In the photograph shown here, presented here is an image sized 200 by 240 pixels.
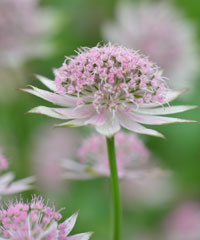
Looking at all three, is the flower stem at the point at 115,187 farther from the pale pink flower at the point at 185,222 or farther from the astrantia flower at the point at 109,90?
the pale pink flower at the point at 185,222

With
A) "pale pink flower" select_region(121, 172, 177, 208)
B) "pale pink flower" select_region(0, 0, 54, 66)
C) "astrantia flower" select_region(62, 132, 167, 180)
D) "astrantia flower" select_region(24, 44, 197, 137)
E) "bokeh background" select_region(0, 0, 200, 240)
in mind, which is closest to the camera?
"astrantia flower" select_region(24, 44, 197, 137)

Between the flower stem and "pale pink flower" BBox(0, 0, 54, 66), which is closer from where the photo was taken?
the flower stem

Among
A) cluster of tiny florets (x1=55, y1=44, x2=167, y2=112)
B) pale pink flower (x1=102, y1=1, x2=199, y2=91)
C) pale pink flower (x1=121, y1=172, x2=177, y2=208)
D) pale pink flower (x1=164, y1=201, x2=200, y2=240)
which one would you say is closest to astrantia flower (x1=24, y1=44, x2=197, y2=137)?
cluster of tiny florets (x1=55, y1=44, x2=167, y2=112)

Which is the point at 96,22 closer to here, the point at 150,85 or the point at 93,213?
the point at 93,213

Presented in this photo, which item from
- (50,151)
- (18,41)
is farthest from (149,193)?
(18,41)

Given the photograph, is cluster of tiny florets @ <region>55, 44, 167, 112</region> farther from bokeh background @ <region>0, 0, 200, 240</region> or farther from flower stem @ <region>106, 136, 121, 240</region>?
bokeh background @ <region>0, 0, 200, 240</region>

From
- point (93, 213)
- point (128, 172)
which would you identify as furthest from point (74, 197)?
point (128, 172)

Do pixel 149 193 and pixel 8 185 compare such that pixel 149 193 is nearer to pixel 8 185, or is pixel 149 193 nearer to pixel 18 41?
pixel 18 41

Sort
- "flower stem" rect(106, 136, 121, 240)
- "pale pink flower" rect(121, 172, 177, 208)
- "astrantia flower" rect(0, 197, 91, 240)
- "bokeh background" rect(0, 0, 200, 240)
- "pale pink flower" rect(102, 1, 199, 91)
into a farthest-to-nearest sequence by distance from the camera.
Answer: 1. "pale pink flower" rect(102, 1, 199, 91)
2. "pale pink flower" rect(121, 172, 177, 208)
3. "bokeh background" rect(0, 0, 200, 240)
4. "flower stem" rect(106, 136, 121, 240)
5. "astrantia flower" rect(0, 197, 91, 240)
